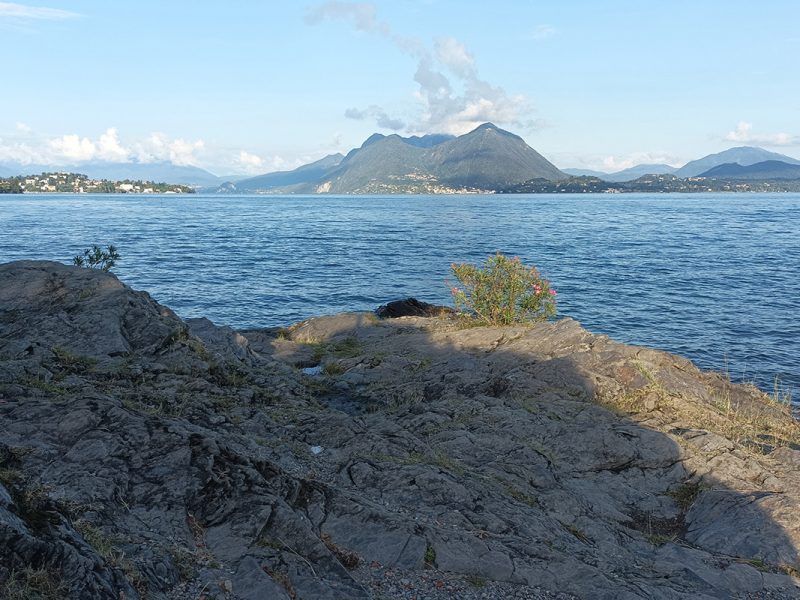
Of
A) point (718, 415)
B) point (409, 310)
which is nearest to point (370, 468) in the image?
point (718, 415)

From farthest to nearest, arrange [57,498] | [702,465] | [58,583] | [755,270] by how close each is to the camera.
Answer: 1. [755,270]
2. [702,465]
3. [57,498]
4. [58,583]

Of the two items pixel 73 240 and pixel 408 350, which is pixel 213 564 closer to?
pixel 408 350

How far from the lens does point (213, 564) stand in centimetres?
702

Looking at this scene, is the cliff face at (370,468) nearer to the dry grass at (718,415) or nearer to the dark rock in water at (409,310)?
the dry grass at (718,415)

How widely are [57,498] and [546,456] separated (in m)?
9.04

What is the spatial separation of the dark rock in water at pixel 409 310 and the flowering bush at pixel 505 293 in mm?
8131

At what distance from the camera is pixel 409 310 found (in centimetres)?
3353

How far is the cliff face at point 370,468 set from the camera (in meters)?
7.27

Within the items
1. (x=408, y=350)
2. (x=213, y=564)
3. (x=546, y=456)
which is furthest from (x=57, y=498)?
(x=408, y=350)

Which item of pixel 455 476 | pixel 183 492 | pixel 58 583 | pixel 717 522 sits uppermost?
pixel 58 583

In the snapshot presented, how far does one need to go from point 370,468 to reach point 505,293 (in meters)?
14.5

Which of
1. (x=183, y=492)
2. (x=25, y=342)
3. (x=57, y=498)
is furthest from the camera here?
(x=25, y=342)

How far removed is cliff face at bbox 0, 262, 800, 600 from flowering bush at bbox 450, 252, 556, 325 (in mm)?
4063

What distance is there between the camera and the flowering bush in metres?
23.9
